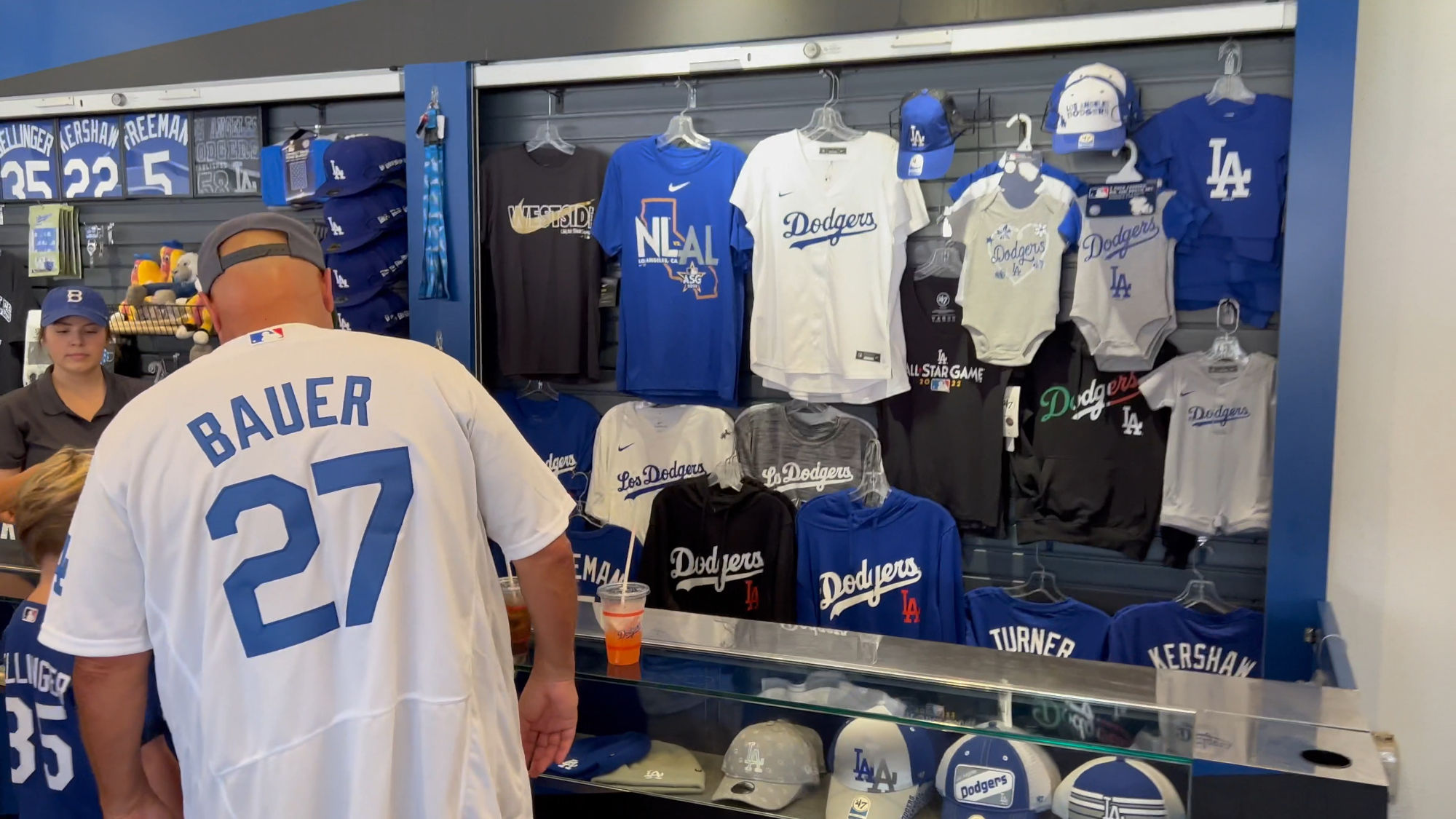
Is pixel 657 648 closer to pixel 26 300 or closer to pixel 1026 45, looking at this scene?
pixel 1026 45

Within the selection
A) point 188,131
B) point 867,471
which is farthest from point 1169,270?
point 188,131

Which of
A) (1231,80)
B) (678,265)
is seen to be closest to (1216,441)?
(1231,80)

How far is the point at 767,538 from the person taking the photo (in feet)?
12.1

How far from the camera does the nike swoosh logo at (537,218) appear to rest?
13.3 feet

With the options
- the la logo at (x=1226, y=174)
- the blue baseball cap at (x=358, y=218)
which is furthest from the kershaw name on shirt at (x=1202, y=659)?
the blue baseball cap at (x=358, y=218)

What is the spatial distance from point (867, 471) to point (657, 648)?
6.15ft

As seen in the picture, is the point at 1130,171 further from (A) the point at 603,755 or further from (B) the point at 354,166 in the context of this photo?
(B) the point at 354,166

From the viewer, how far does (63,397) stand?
11.3 feet

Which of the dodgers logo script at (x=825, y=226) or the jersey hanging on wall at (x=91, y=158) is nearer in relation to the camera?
the dodgers logo script at (x=825, y=226)

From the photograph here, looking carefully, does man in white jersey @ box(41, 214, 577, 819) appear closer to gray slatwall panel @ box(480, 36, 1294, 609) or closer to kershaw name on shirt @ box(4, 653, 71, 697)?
kershaw name on shirt @ box(4, 653, 71, 697)

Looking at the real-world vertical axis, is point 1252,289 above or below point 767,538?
above

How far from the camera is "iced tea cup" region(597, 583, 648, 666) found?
1.90 meters

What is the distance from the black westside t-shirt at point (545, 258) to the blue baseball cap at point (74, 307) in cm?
136

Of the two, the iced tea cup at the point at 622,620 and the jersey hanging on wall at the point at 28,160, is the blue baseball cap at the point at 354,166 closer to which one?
the jersey hanging on wall at the point at 28,160
